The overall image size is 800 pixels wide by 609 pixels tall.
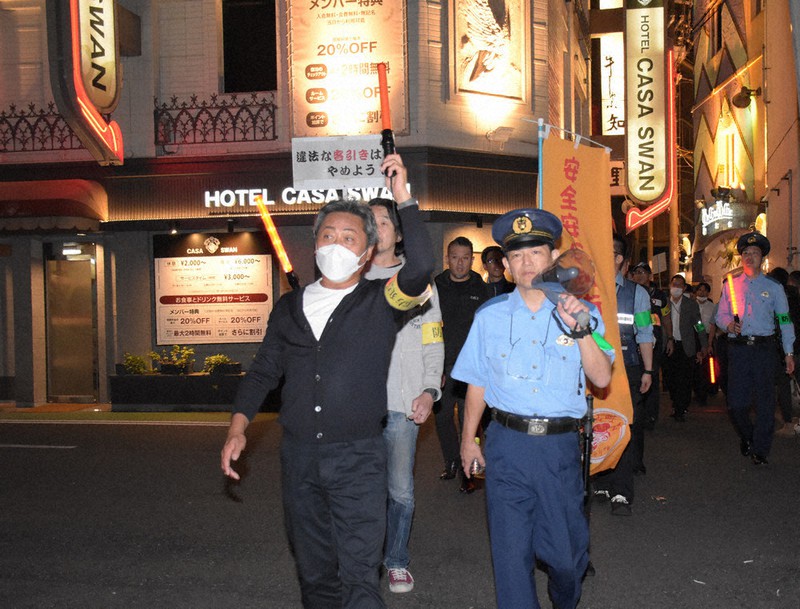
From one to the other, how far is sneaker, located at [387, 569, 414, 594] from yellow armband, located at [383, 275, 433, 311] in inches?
87.5

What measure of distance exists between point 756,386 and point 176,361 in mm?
9374

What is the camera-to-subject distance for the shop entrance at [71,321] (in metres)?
17.0

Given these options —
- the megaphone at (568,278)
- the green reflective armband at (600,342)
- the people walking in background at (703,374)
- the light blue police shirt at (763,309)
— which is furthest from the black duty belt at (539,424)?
the people walking in background at (703,374)

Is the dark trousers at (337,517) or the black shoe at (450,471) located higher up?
the dark trousers at (337,517)

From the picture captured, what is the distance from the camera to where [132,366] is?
15430mm

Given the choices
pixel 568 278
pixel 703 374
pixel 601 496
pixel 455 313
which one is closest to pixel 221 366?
pixel 455 313

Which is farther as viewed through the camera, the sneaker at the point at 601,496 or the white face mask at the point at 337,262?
the sneaker at the point at 601,496

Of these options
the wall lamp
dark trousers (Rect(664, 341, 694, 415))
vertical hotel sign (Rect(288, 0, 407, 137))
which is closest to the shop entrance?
vertical hotel sign (Rect(288, 0, 407, 137))

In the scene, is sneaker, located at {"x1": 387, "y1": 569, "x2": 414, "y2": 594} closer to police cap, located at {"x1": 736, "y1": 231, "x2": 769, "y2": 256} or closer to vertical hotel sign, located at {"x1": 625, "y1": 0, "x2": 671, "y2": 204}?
police cap, located at {"x1": 736, "y1": 231, "x2": 769, "y2": 256}

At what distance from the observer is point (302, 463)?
414 cm

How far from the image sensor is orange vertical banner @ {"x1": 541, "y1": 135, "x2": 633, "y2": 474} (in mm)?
6438

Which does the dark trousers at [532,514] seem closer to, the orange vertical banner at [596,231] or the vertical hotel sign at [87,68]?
the orange vertical banner at [596,231]

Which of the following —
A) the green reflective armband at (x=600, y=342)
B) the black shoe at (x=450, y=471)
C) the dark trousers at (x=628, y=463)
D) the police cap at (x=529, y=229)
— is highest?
the police cap at (x=529, y=229)

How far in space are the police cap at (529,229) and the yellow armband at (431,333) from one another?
4.92 feet
